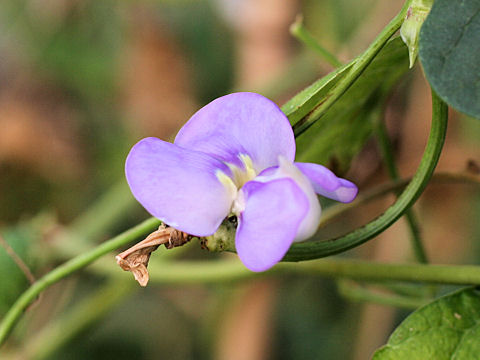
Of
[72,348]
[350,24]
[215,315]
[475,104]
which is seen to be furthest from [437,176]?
[350,24]

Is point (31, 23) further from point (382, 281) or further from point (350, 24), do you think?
point (382, 281)

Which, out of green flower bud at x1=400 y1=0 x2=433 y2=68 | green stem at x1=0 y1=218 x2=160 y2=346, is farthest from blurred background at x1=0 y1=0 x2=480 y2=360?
green flower bud at x1=400 y1=0 x2=433 y2=68

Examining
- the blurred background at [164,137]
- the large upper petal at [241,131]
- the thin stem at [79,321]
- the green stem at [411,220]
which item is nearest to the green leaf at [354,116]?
the green stem at [411,220]

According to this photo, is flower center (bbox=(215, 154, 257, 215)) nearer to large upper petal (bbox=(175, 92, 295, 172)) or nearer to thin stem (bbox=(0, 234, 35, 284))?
large upper petal (bbox=(175, 92, 295, 172))

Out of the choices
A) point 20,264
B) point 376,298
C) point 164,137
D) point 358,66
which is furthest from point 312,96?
point 164,137

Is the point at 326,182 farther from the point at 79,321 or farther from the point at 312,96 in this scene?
the point at 79,321

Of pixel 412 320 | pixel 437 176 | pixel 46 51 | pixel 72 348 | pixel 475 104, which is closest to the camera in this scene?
pixel 475 104
